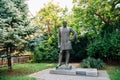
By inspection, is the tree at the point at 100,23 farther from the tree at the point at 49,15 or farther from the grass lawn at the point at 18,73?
the grass lawn at the point at 18,73

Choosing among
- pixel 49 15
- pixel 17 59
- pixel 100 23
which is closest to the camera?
pixel 100 23

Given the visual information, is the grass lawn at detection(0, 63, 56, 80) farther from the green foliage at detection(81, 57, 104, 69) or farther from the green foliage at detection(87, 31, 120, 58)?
the green foliage at detection(87, 31, 120, 58)

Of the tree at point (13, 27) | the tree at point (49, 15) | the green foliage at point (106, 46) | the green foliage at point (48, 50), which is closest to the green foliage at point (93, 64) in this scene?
the green foliage at point (106, 46)

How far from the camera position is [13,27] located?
11.2 metres

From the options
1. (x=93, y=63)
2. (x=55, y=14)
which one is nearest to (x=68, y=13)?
(x=55, y=14)

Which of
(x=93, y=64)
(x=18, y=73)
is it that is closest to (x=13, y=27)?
(x=18, y=73)

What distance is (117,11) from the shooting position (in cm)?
1480

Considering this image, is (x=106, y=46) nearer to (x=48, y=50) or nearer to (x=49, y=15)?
(x=48, y=50)

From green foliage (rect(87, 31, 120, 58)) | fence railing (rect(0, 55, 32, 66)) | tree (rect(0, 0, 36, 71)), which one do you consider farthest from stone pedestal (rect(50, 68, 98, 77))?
fence railing (rect(0, 55, 32, 66))

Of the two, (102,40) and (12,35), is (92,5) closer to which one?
(102,40)

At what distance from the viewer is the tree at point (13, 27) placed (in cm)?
1031

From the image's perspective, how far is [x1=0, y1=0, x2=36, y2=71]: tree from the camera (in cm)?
1031

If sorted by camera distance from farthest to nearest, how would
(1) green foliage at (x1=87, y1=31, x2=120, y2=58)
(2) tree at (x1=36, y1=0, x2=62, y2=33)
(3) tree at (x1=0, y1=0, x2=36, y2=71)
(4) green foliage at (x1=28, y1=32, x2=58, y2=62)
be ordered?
1. (2) tree at (x1=36, y1=0, x2=62, y2=33)
2. (4) green foliage at (x1=28, y1=32, x2=58, y2=62)
3. (1) green foliage at (x1=87, y1=31, x2=120, y2=58)
4. (3) tree at (x1=0, y1=0, x2=36, y2=71)

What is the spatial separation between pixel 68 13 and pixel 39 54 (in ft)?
14.7
